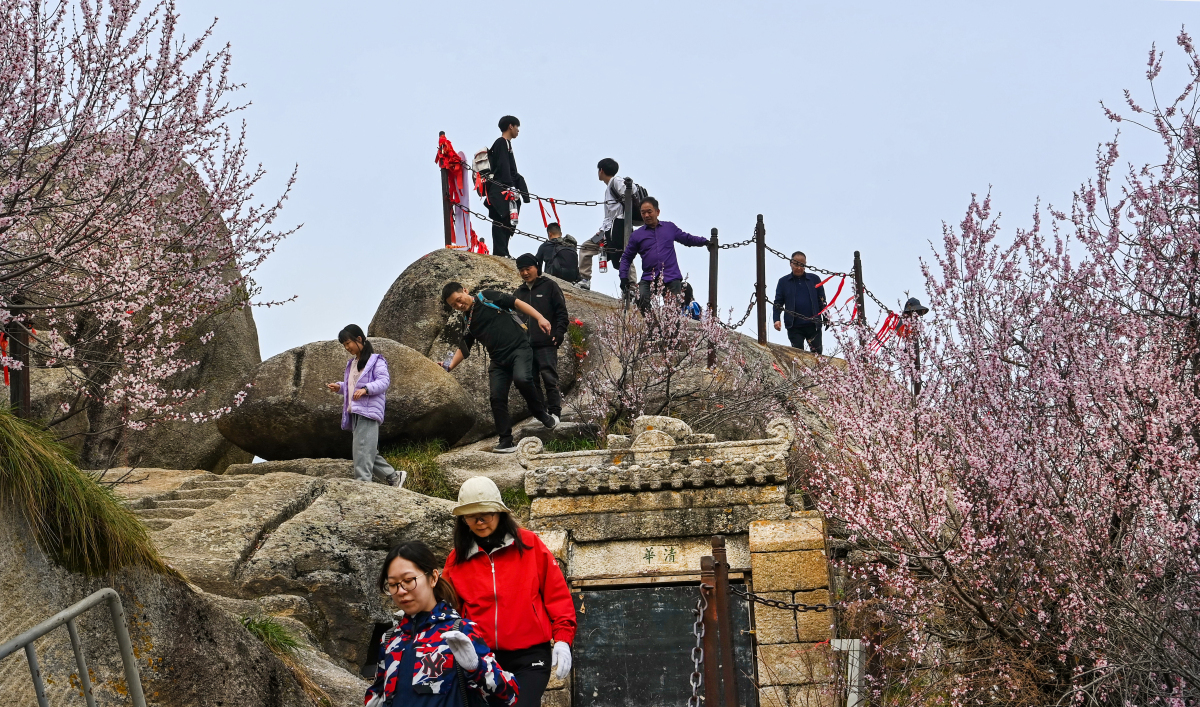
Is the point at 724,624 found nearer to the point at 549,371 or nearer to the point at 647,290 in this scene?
A: the point at 549,371

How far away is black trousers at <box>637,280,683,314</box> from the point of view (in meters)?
15.6

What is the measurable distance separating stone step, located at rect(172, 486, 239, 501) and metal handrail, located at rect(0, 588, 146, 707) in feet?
23.9

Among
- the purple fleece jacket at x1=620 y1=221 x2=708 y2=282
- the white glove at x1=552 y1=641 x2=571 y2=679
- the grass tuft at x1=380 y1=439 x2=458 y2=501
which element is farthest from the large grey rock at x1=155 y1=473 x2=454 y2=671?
the purple fleece jacket at x1=620 y1=221 x2=708 y2=282

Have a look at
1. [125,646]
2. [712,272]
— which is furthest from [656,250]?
[125,646]

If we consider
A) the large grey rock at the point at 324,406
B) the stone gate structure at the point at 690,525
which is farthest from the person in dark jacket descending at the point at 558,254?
the stone gate structure at the point at 690,525

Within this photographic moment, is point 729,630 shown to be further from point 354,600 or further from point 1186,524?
point 354,600

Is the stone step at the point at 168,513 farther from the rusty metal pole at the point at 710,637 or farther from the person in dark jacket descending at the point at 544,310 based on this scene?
the rusty metal pole at the point at 710,637

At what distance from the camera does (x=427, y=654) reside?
4773mm

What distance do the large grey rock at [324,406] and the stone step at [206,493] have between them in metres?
2.84

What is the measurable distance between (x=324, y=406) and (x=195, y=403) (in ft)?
14.3

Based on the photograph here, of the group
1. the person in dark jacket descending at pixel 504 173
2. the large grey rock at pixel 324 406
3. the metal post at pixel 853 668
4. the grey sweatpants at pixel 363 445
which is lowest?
the metal post at pixel 853 668

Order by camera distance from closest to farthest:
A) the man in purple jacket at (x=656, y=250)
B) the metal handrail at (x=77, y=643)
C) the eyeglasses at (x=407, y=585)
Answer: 1. the metal handrail at (x=77, y=643)
2. the eyeglasses at (x=407, y=585)
3. the man in purple jacket at (x=656, y=250)

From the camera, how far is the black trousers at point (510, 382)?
498 inches

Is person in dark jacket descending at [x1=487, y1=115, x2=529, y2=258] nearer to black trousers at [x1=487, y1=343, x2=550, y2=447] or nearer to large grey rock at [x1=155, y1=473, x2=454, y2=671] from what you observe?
black trousers at [x1=487, y1=343, x2=550, y2=447]
